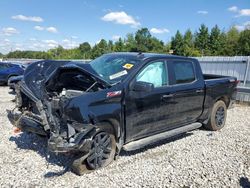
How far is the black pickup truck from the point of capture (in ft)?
14.4

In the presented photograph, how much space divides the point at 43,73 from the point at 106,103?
149 cm

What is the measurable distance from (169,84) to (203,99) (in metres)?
1.42

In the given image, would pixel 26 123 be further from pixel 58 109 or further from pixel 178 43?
pixel 178 43

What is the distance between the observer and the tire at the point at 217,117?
23.9 ft

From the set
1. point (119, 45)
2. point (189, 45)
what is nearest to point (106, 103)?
point (189, 45)

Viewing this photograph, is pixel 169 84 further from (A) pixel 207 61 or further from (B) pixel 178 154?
(A) pixel 207 61

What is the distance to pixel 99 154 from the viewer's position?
4648mm

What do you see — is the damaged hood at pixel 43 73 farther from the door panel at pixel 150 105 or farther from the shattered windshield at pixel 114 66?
the door panel at pixel 150 105

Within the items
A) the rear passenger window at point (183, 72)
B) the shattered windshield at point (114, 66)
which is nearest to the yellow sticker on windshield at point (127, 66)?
the shattered windshield at point (114, 66)

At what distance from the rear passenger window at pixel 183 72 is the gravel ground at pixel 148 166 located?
1.37m

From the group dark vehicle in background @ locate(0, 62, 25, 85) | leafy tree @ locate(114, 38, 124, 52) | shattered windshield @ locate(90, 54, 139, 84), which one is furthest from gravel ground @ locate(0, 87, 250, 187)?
leafy tree @ locate(114, 38, 124, 52)

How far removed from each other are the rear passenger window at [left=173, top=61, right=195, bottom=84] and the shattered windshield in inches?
39.7

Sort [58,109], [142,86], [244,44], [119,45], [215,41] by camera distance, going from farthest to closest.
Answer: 1. [119,45]
2. [215,41]
3. [244,44]
4. [142,86]
5. [58,109]

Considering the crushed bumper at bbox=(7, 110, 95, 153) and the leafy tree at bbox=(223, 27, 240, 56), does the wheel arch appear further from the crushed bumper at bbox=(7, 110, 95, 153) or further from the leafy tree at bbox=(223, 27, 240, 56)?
the leafy tree at bbox=(223, 27, 240, 56)
